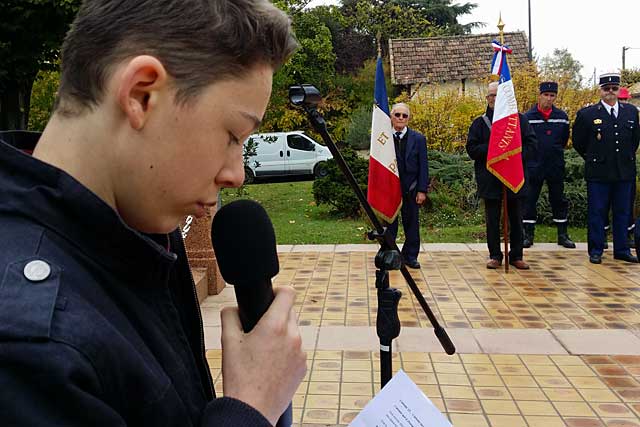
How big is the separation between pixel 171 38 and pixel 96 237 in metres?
0.29

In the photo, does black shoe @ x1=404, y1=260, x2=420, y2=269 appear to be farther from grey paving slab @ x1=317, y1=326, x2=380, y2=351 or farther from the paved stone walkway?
grey paving slab @ x1=317, y1=326, x2=380, y2=351

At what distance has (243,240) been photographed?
123 centimetres

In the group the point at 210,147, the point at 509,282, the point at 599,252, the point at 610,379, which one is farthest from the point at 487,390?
the point at 599,252

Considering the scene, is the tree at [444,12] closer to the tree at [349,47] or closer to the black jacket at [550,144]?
the tree at [349,47]

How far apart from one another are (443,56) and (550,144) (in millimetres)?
17440

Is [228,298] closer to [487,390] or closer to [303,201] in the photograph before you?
[487,390]

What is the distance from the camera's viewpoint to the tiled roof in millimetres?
24469

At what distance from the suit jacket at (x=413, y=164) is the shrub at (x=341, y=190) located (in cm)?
383

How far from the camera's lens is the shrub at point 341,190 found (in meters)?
12.0

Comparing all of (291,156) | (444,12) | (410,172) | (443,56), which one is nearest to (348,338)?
(410,172)

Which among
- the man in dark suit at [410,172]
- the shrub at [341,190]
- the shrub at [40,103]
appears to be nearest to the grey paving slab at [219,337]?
the man in dark suit at [410,172]

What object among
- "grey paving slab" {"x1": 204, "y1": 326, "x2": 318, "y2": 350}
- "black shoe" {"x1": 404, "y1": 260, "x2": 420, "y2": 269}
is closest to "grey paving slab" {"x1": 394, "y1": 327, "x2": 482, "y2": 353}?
"grey paving slab" {"x1": 204, "y1": 326, "x2": 318, "y2": 350}

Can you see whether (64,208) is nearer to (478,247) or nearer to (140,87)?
(140,87)

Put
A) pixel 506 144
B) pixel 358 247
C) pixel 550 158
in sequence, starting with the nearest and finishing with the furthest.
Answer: pixel 506 144
pixel 550 158
pixel 358 247
